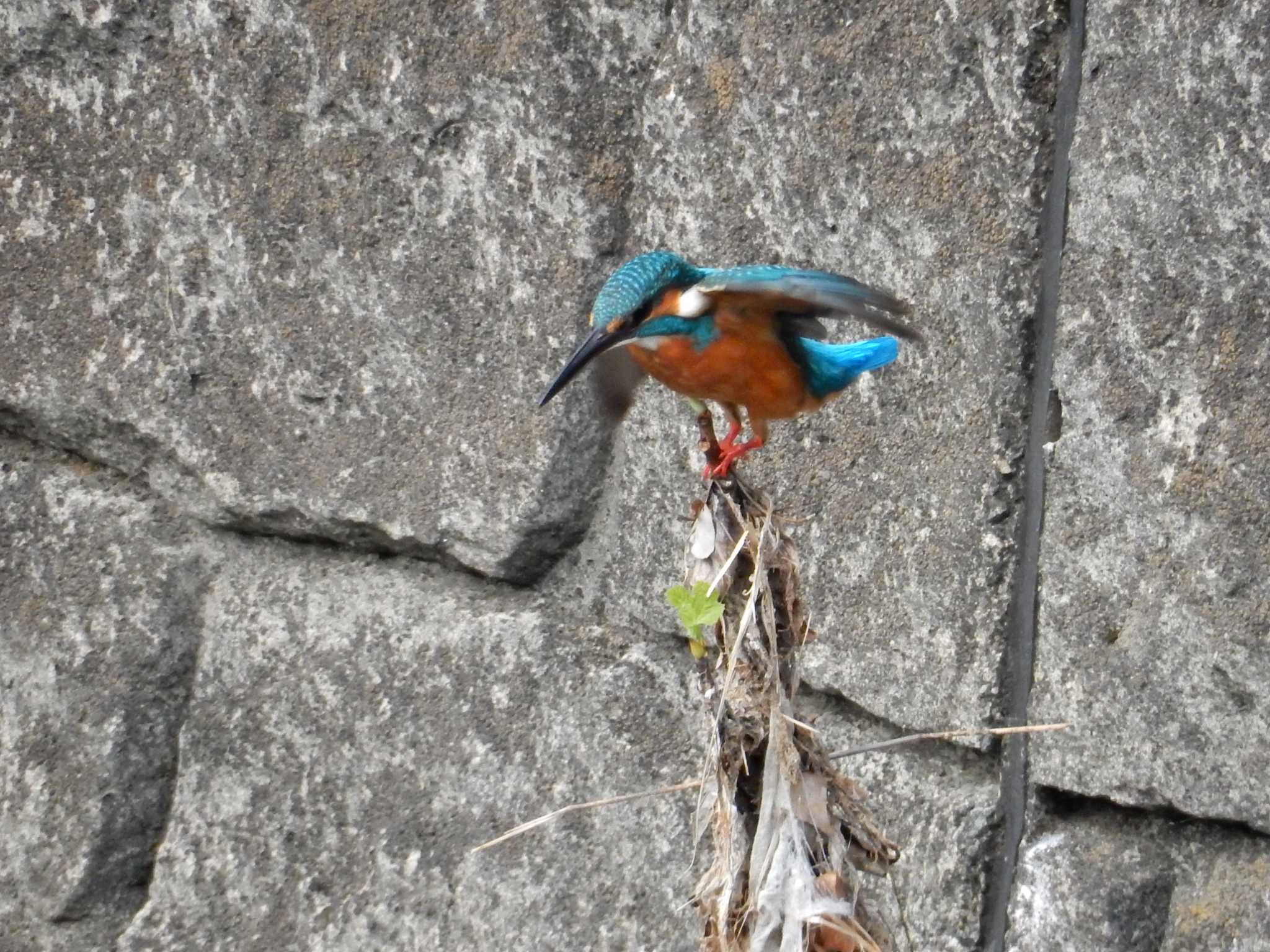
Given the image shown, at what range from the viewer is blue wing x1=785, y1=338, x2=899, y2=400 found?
1.22 meters

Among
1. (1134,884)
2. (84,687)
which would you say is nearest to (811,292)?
(1134,884)

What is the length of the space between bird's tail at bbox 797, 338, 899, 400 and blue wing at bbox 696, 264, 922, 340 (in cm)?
6

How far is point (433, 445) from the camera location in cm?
183

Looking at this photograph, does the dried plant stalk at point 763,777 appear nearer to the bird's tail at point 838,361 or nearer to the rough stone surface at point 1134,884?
the bird's tail at point 838,361

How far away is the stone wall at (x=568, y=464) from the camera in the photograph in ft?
4.42

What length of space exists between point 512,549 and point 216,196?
55cm

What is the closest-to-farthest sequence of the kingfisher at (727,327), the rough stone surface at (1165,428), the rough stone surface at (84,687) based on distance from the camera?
the kingfisher at (727,327), the rough stone surface at (1165,428), the rough stone surface at (84,687)

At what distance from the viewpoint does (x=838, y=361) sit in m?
1.24

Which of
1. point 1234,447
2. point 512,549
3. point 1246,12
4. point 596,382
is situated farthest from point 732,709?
point 512,549

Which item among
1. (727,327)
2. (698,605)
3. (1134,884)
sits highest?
(727,327)

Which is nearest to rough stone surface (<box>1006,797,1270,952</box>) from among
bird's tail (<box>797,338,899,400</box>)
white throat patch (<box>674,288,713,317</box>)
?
bird's tail (<box>797,338,899,400</box>)

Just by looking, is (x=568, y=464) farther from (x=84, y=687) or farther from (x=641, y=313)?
(x=84, y=687)

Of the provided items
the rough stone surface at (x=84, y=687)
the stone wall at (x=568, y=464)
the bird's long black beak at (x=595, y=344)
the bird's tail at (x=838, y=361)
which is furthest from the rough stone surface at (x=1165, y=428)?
the rough stone surface at (x=84, y=687)

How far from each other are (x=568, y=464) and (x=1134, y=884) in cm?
71
